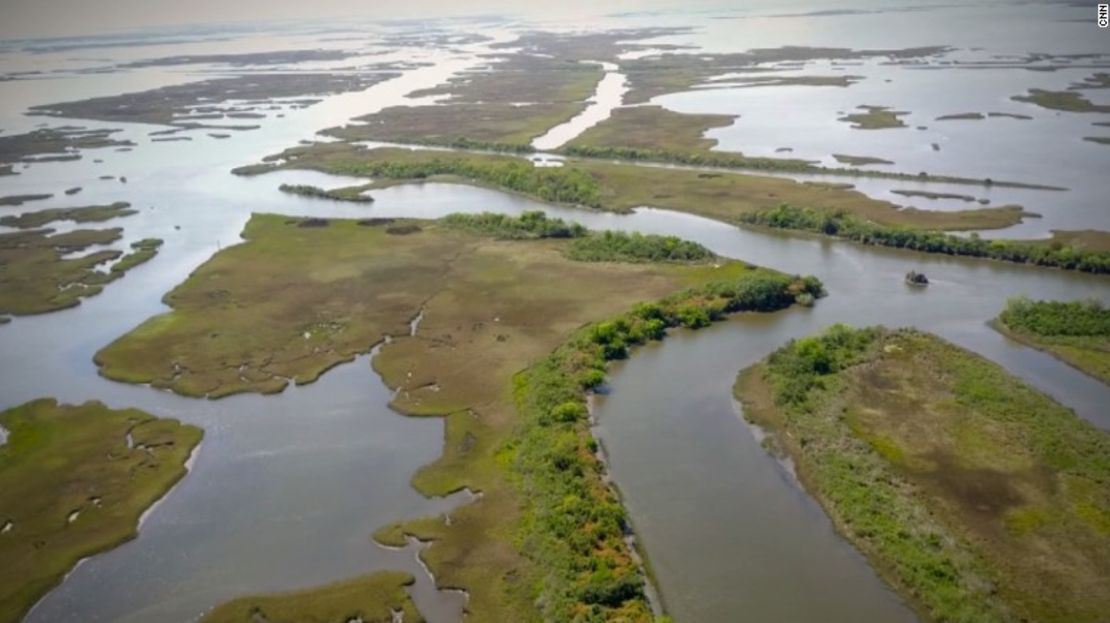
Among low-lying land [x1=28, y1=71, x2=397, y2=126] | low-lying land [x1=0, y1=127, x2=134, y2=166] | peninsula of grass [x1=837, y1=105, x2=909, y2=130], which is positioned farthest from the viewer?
low-lying land [x1=28, y1=71, x2=397, y2=126]

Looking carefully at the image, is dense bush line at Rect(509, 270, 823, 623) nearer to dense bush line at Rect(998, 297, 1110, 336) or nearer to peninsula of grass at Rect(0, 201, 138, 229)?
dense bush line at Rect(998, 297, 1110, 336)

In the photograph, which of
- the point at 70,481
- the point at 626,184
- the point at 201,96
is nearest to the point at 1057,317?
the point at 626,184

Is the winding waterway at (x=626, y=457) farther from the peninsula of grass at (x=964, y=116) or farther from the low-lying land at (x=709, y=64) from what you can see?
the low-lying land at (x=709, y=64)

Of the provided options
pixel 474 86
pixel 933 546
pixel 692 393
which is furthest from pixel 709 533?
pixel 474 86

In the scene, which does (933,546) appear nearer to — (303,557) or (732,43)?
(303,557)

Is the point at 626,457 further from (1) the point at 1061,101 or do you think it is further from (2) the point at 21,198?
(1) the point at 1061,101

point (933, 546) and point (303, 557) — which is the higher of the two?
point (933, 546)

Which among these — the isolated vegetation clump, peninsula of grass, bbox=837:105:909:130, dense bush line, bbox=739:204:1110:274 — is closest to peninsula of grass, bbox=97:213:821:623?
the isolated vegetation clump
